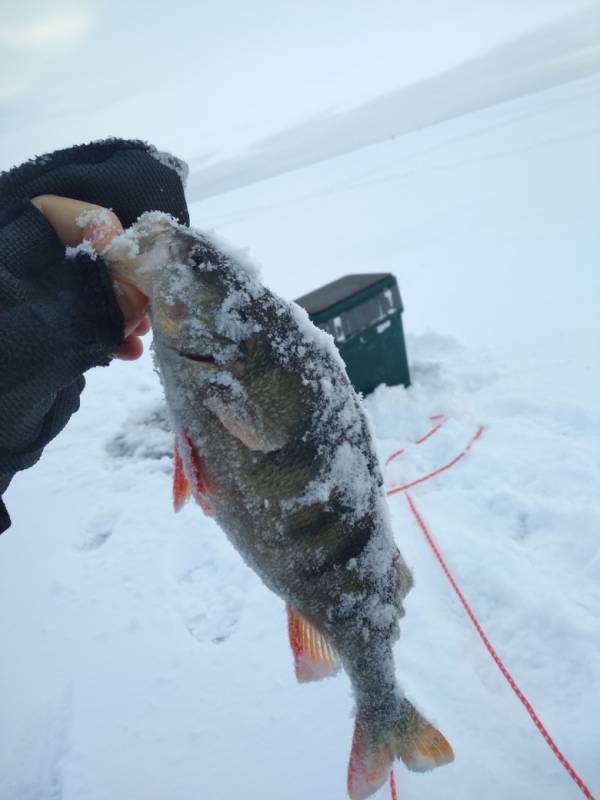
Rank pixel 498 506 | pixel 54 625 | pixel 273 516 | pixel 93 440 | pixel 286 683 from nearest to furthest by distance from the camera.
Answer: pixel 273 516
pixel 286 683
pixel 54 625
pixel 498 506
pixel 93 440

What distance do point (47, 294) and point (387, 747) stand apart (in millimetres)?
2060

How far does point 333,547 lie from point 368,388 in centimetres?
446

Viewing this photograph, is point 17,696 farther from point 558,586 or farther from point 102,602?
point 558,586

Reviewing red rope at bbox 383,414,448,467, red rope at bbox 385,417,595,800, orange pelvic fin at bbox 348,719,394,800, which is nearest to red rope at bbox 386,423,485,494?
red rope at bbox 385,417,595,800

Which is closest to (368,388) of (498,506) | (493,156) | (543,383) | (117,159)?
(543,383)

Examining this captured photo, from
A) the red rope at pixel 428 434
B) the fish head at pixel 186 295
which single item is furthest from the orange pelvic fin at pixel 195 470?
the red rope at pixel 428 434

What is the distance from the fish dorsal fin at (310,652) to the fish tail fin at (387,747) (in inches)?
11.2

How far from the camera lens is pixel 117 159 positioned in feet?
7.34

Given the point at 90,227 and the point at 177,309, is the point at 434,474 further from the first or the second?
the point at 90,227

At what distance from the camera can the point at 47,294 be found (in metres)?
1.89

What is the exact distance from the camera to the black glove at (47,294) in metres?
1.76

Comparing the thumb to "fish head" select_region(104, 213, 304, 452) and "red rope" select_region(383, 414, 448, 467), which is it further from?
"red rope" select_region(383, 414, 448, 467)

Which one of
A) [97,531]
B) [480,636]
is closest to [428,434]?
[480,636]

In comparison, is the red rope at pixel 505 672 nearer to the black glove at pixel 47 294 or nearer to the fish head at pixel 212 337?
the fish head at pixel 212 337
